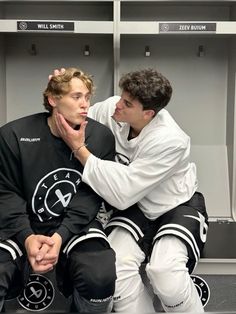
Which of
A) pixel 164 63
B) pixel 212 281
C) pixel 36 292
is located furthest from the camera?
pixel 164 63

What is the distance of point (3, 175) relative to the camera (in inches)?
74.5

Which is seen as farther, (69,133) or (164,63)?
(164,63)

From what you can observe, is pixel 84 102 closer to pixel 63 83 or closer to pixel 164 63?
pixel 63 83

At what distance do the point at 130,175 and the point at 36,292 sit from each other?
2.18ft

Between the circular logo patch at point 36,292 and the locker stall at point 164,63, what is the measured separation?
3.90 feet

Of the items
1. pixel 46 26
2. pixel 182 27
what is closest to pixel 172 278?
pixel 182 27

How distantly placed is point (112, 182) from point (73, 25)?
1.11 meters

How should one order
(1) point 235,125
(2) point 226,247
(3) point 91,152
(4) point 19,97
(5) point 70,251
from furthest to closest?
(4) point 19,97
(1) point 235,125
(2) point 226,247
(3) point 91,152
(5) point 70,251

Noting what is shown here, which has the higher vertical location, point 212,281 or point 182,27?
point 182,27

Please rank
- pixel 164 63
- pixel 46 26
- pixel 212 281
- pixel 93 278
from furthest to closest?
pixel 164 63 < pixel 46 26 < pixel 212 281 < pixel 93 278

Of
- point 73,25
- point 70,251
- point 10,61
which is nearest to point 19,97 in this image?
point 10,61

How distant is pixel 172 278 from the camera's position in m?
1.82

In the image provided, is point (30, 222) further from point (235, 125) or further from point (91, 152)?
point (235, 125)

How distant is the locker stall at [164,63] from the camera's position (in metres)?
3.04
